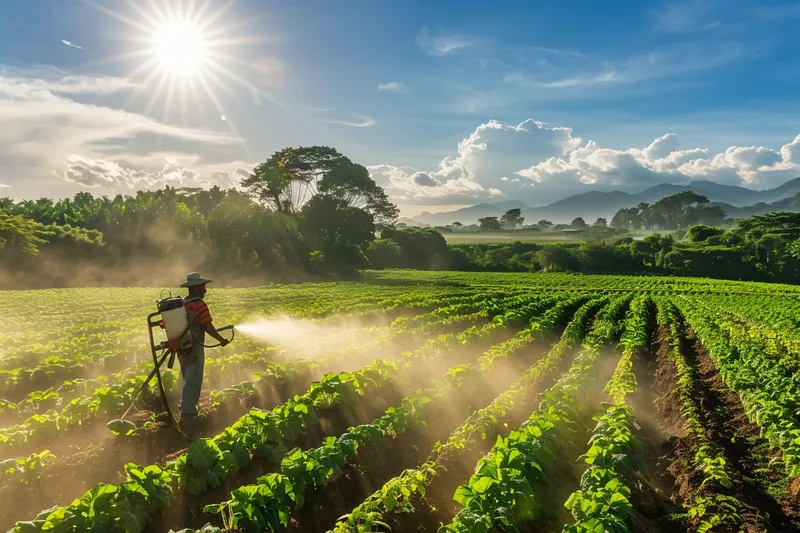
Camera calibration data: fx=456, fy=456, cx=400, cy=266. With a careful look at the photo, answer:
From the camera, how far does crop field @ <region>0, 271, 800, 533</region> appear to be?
499cm

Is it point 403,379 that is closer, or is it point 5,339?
point 403,379

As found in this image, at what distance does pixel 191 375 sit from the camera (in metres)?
7.85

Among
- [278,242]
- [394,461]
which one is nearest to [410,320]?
[394,461]

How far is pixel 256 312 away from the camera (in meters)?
21.2

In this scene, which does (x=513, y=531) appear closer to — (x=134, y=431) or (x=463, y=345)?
(x=134, y=431)

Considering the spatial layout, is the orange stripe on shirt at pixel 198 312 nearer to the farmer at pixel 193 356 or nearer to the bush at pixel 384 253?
the farmer at pixel 193 356

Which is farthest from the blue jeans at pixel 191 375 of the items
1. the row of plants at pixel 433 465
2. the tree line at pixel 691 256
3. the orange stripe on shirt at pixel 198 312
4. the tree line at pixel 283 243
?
the tree line at pixel 691 256

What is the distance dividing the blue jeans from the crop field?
0.40 meters

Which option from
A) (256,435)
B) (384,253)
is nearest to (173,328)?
(256,435)

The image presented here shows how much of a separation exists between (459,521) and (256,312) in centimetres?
1834

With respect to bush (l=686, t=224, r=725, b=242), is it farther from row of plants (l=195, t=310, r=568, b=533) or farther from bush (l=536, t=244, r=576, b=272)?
row of plants (l=195, t=310, r=568, b=533)

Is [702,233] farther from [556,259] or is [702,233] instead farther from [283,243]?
[283,243]

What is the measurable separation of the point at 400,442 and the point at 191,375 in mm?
3757

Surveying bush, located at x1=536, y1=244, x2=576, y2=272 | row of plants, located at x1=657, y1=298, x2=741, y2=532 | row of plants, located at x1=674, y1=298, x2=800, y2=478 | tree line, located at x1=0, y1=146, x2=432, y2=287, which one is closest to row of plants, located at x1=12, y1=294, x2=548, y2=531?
row of plants, located at x1=657, y1=298, x2=741, y2=532
